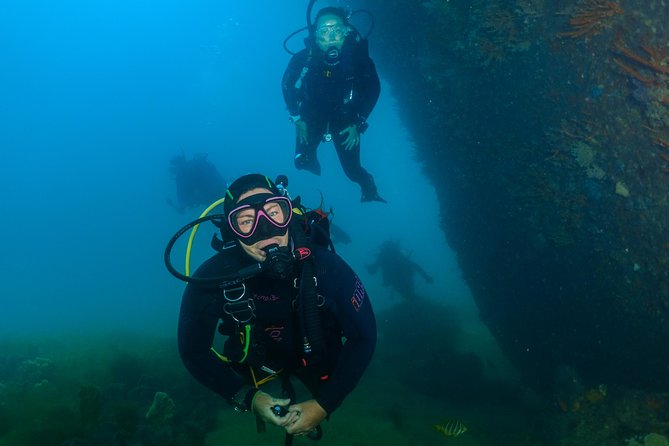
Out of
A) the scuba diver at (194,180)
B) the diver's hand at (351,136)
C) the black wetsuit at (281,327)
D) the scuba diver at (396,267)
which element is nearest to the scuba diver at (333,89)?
the diver's hand at (351,136)

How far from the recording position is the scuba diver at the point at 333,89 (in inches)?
300

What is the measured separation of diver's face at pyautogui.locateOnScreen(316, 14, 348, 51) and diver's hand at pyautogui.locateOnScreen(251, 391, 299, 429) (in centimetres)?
644

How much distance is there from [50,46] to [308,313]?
232407mm

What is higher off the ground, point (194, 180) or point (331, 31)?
point (331, 31)

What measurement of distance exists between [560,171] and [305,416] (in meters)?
6.49

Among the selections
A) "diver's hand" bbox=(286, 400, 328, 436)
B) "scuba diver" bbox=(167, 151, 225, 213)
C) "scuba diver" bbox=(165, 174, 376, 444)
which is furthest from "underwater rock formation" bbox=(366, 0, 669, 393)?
"scuba diver" bbox=(167, 151, 225, 213)

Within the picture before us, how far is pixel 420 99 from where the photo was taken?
11.8m

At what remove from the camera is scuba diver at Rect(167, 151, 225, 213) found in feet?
57.2

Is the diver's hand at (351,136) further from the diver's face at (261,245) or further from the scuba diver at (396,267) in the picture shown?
the scuba diver at (396,267)

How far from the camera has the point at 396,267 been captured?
17328 mm

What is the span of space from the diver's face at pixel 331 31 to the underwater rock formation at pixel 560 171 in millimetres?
3121

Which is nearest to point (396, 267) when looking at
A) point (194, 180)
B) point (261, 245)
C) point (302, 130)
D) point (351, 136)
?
point (194, 180)

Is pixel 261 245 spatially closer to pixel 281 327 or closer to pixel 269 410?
pixel 281 327

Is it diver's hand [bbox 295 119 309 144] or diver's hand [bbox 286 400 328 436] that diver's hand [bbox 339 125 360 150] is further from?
diver's hand [bbox 286 400 328 436]
